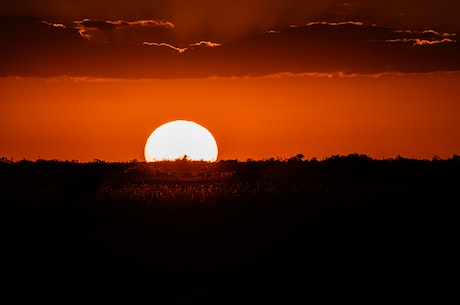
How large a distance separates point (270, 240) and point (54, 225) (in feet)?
24.5

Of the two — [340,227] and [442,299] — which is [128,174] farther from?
[442,299]

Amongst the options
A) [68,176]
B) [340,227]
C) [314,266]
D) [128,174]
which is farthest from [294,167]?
[314,266]

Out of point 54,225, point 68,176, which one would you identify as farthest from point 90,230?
point 68,176

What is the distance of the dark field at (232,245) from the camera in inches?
830

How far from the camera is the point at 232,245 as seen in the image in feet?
85.5

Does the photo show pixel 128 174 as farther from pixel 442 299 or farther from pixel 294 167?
pixel 442 299

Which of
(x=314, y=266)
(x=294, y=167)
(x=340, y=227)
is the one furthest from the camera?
(x=294, y=167)

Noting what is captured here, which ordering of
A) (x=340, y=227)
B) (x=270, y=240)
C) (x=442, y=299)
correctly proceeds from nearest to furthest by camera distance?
(x=442, y=299), (x=270, y=240), (x=340, y=227)

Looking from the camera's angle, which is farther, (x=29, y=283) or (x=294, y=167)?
(x=294, y=167)

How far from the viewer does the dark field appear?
69.2 ft

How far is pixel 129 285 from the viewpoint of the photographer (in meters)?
21.5

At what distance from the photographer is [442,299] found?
20297 millimetres

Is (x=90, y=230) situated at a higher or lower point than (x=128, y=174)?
lower

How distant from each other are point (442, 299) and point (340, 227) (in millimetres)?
8432
